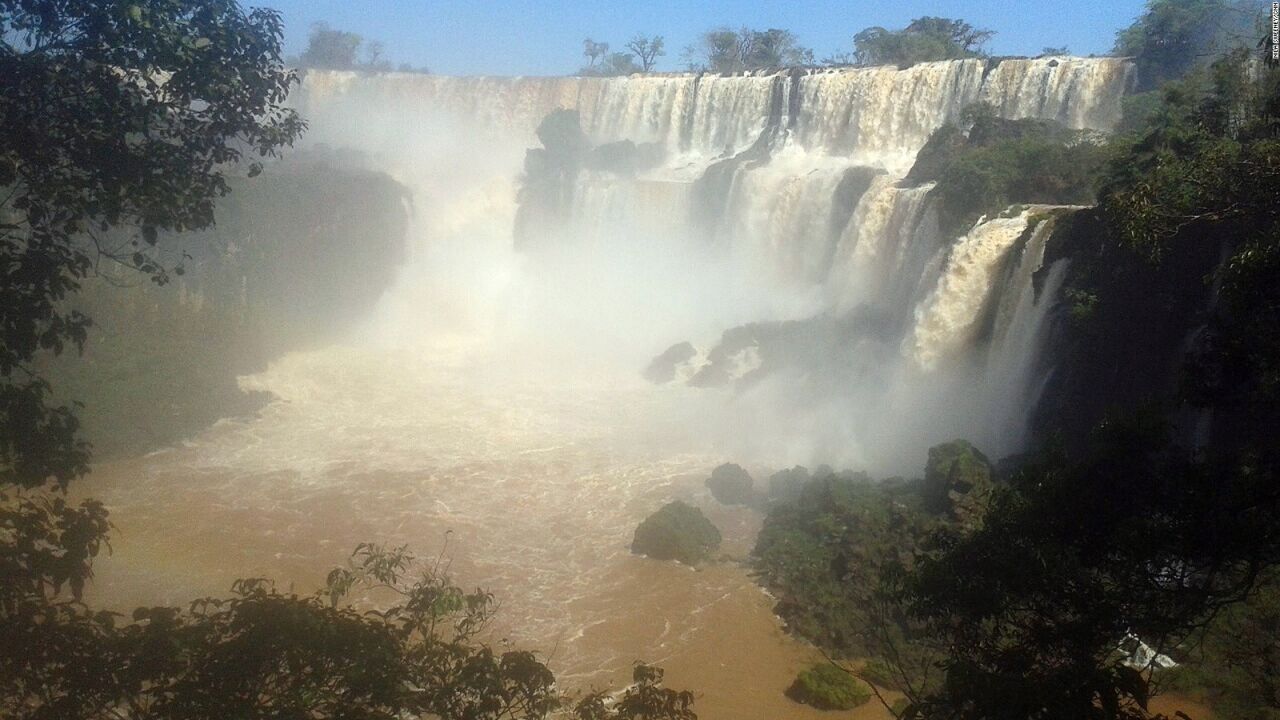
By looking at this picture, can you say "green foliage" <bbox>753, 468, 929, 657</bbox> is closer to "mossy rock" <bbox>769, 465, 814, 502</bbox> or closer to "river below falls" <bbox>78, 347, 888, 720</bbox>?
"river below falls" <bbox>78, 347, 888, 720</bbox>

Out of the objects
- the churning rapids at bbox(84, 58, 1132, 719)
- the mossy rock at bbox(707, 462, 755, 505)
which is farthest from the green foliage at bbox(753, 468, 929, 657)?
the mossy rock at bbox(707, 462, 755, 505)

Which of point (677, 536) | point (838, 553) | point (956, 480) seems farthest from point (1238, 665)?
point (677, 536)

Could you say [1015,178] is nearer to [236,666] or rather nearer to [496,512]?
[496,512]

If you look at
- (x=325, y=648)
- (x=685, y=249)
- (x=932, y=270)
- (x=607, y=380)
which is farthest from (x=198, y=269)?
(x=325, y=648)

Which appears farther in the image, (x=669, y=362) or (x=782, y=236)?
(x=782, y=236)

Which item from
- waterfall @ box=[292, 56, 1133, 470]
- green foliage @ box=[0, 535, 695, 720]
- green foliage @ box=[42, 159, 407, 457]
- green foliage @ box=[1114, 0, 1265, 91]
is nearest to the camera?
green foliage @ box=[0, 535, 695, 720]
